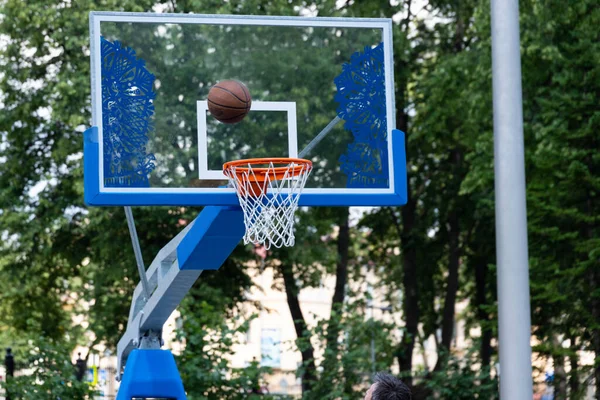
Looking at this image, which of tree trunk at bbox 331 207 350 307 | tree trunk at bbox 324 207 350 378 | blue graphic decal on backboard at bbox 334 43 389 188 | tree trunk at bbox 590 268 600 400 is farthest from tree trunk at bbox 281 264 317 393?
blue graphic decal on backboard at bbox 334 43 389 188

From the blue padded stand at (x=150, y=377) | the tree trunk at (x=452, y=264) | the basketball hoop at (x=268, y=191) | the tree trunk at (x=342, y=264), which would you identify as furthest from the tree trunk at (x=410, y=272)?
the basketball hoop at (x=268, y=191)

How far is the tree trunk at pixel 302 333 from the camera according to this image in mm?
13055

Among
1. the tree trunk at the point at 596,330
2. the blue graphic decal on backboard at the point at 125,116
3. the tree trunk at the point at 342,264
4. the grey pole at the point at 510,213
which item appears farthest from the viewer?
the tree trunk at the point at 342,264

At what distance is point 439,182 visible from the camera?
20328 mm

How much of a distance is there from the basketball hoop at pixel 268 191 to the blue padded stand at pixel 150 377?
179 cm

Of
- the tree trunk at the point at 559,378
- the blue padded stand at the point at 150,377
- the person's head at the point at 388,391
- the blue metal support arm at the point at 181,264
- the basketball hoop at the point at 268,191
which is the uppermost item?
the basketball hoop at the point at 268,191

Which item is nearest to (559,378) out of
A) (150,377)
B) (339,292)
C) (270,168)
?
(339,292)

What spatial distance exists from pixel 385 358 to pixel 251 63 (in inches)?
410

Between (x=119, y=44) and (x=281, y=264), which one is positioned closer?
(x=119, y=44)

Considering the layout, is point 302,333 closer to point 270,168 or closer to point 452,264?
point 452,264

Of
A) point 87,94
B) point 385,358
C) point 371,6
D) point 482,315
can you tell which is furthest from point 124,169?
point 482,315

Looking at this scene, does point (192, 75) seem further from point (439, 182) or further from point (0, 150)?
point (439, 182)

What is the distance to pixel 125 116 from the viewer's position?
21.4ft

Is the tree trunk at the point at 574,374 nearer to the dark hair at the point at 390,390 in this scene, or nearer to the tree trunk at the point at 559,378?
the tree trunk at the point at 559,378
